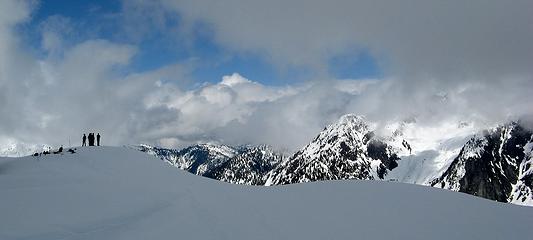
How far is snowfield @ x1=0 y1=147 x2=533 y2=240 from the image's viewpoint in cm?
1617

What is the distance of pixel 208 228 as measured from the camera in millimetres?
17031

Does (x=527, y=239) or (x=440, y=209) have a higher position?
(x=440, y=209)

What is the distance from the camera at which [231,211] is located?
19.9m

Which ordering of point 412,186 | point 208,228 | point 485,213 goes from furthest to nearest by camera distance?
point 412,186 → point 485,213 → point 208,228

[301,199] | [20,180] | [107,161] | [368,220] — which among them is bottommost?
[368,220]

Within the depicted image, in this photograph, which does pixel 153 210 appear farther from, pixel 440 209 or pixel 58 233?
pixel 440 209

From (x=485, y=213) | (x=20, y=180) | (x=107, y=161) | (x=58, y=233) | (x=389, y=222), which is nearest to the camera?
(x=58, y=233)

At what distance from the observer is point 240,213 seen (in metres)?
19.6

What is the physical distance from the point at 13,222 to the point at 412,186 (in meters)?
20.5

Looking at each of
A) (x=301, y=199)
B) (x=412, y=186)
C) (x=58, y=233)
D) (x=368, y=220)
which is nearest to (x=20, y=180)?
(x=58, y=233)

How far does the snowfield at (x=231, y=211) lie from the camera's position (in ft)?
53.1

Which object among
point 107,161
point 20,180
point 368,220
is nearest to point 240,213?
point 368,220

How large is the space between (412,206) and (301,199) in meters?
5.53

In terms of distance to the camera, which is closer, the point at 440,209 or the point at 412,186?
the point at 440,209
